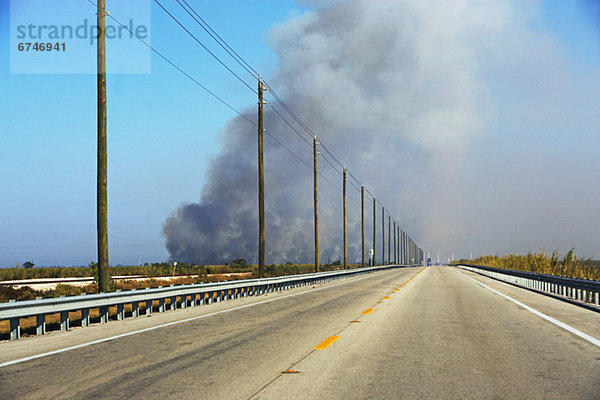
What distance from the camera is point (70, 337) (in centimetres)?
1216

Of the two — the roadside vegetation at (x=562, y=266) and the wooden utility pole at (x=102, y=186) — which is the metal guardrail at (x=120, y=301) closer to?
the wooden utility pole at (x=102, y=186)

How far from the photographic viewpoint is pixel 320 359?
359 inches

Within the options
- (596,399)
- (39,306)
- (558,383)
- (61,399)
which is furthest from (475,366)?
(39,306)

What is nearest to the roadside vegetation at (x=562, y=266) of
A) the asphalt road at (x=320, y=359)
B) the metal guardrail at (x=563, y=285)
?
the metal guardrail at (x=563, y=285)

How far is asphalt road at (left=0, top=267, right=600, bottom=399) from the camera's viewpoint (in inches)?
281

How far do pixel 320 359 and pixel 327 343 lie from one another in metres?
1.69

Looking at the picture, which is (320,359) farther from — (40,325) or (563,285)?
(563,285)

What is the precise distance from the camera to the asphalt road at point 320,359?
23.4ft

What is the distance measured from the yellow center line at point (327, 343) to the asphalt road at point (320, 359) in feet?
0.21

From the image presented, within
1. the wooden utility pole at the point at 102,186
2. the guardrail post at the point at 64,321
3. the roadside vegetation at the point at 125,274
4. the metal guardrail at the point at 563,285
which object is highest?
the wooden utility pole at the point at 102,186

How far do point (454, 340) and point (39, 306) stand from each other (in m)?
8.18

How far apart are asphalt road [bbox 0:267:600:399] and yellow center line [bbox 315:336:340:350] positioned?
2.6 inches

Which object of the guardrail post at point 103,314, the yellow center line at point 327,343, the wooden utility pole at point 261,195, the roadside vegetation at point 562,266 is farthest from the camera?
the wooden utility pole at point 261,195

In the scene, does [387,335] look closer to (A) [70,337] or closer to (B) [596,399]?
(B) [596,399]
